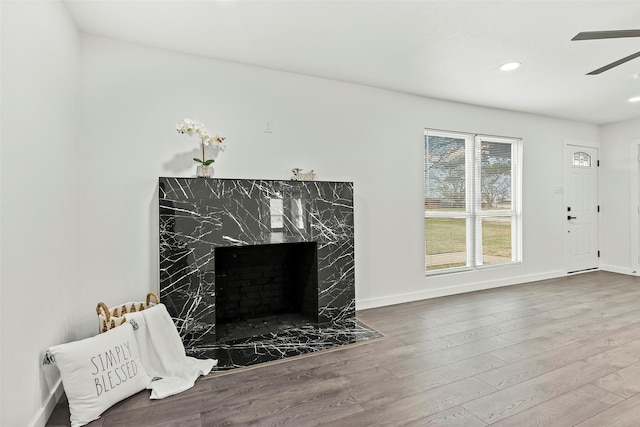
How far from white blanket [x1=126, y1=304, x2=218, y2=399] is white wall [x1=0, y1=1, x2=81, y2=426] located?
0.51 meters

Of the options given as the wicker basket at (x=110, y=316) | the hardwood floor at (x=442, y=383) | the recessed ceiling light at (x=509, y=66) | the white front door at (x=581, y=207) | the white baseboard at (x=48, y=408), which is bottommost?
the hardwood floor at (x=442, y=383)

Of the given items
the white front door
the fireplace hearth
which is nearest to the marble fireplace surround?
the fireplace hearth

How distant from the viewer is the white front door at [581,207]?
224 inches

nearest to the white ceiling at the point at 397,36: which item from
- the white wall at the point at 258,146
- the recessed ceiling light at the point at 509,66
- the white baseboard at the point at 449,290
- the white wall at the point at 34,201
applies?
the recessed ceiling light at the point at 509,66

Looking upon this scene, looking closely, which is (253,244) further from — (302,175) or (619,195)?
(619,195)

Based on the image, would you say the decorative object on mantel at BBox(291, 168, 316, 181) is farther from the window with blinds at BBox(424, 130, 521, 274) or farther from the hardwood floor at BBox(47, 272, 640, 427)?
the window with blinds at BBox(424, 130, 521, 274)

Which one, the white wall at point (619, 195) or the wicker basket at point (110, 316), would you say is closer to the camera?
the wicker basket at point (110, 316)

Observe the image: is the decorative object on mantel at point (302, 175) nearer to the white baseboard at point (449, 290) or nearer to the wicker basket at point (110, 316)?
the white baseboard at point (449, 290)

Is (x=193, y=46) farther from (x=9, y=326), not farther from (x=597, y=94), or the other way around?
(x=597, y=94)

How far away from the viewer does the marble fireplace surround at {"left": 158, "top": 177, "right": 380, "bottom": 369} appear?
283 centimetres

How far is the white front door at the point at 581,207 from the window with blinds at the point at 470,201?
122cm

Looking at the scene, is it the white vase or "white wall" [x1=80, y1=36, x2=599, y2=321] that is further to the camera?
the white vase

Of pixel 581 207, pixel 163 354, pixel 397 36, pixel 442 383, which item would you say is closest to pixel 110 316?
pixel 163 354

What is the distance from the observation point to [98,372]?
2029 mm
